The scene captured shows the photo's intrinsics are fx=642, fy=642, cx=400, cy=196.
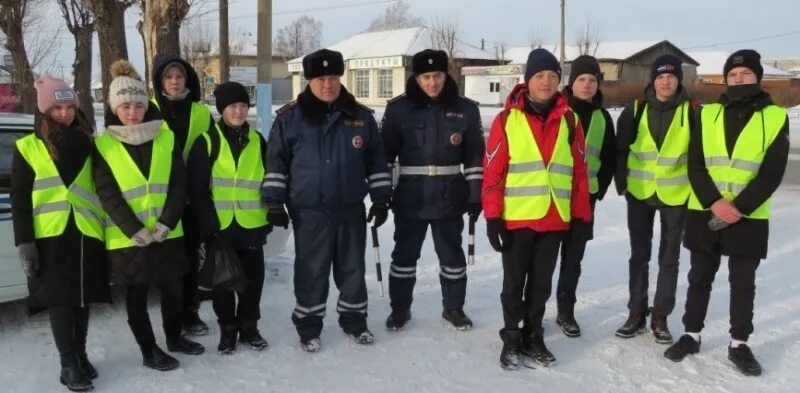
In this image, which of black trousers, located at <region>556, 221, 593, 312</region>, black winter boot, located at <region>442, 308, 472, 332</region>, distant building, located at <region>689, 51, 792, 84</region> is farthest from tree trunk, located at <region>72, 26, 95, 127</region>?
distant building, located at <region>689, 51, 792, 84</region>

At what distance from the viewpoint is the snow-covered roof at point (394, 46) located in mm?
48531

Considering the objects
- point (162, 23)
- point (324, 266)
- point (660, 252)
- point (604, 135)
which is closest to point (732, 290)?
point (660, 252)

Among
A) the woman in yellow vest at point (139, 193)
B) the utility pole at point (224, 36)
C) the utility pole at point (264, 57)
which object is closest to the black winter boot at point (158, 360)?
the woman in yellow vest at point (139, 193)

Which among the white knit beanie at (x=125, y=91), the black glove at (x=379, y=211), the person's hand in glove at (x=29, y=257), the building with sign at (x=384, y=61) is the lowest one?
the person's hand in glove at (x=29, y=257)

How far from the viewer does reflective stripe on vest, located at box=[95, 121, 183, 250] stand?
364cm

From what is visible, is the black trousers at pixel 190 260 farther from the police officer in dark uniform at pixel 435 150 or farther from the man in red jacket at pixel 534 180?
the man in red jacket at pixel 534 180

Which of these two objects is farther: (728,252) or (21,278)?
(21,278)

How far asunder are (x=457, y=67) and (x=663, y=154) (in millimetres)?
46298

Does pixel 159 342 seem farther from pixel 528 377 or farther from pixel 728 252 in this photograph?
pixel 728 252

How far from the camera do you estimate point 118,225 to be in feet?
11.9

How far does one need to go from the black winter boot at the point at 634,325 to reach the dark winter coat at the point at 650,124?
2.67 ft

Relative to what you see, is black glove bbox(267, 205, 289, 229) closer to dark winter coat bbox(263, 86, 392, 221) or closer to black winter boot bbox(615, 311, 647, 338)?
dark winter coat bbox(263, 86, 392, 221)

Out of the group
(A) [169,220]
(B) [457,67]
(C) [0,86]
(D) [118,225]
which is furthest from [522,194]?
(B) [457,67]

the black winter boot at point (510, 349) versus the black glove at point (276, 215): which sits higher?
the black glove at point (276, 215)
